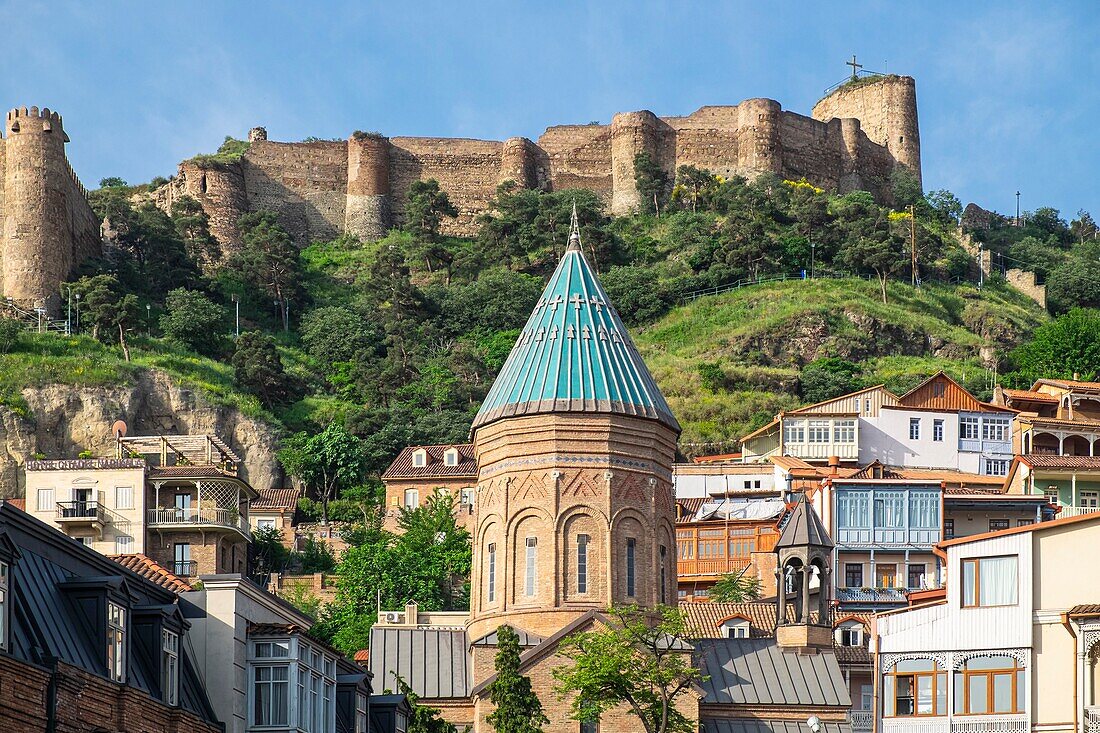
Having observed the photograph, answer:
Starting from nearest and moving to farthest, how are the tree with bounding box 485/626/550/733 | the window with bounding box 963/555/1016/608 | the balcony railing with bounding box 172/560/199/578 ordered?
the tree with bounding box 485/626/550/733
the window with bounding box 963/555/1016/608
the balcony railing with bounding box 172/560/199/578

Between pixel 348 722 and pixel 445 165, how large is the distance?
243 ft

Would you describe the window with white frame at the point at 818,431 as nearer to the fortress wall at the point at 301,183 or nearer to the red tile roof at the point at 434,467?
the red tile roof at the point at 434,467

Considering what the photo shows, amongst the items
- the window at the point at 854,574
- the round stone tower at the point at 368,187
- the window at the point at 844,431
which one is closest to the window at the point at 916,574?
the window at the point at 854,574

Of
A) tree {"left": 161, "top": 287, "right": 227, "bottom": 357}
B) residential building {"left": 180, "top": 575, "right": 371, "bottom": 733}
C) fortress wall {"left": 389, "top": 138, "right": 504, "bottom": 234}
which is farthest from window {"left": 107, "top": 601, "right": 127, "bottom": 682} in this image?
fortress wall {"left": 389, "top": 138, "right": 504, "bottom": 234}

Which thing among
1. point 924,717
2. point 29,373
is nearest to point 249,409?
point 29,373

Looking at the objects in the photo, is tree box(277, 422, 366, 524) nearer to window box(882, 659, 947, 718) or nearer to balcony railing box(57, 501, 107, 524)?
balcony railing box(57, 501, 107, 524)

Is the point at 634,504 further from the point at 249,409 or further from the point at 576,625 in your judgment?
the point at 249,409

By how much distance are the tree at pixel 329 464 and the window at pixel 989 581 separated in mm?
37966

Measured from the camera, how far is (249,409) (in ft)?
235

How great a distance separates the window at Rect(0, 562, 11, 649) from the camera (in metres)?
17.8

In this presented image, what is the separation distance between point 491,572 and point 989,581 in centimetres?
1189

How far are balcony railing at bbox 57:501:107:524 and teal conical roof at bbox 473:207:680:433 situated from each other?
62.2ft

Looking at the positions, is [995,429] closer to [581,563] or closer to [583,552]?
[583,552]

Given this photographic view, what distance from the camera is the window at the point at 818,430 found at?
207 ft
